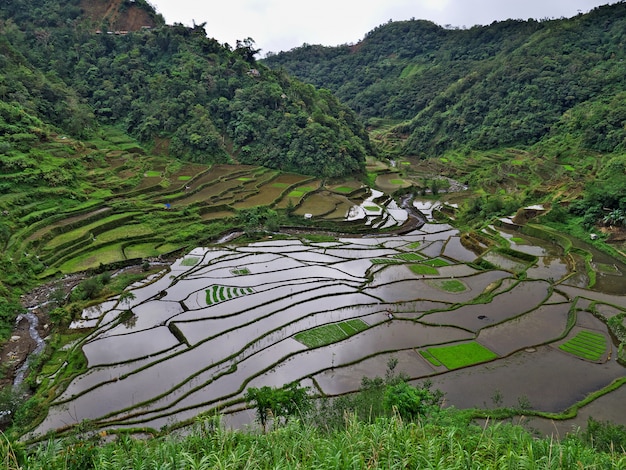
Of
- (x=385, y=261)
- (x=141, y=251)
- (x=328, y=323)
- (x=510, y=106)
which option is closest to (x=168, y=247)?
(x=141, y=251)

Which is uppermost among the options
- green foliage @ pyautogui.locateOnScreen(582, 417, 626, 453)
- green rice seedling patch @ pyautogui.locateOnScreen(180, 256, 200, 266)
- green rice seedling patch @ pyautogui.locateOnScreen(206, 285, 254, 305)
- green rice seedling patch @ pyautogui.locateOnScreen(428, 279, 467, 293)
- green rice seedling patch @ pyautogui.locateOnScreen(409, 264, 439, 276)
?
green rice seedling patch @ pyautogui.locateOnScreen(180, 256, 200, 266)

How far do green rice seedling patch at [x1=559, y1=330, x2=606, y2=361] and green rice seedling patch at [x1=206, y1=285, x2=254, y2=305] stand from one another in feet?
49.8

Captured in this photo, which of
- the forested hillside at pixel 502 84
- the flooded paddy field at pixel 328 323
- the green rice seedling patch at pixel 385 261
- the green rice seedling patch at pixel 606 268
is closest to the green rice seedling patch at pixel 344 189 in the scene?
the flooded paddy field at pixel 328 323

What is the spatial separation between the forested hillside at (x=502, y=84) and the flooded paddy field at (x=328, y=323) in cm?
2495

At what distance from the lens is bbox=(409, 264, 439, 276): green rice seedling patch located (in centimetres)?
2416

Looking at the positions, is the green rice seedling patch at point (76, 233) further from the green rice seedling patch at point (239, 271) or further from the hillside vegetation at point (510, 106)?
the hillside vegetation at point (510, 106)

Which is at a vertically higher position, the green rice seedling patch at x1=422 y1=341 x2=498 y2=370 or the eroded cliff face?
the eroded cliff face

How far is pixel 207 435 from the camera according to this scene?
7.27 meters

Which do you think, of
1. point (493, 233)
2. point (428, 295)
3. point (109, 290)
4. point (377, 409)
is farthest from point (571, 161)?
point (109, 290)

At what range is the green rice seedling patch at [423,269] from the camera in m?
24.2

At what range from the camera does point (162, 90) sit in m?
48.1

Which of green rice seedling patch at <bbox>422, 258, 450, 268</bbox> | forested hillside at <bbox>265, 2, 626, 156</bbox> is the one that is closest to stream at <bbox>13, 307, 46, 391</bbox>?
green rice seedling patch at <bbox>422, 258, 450, 268</bbox>

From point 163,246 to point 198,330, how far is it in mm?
11013

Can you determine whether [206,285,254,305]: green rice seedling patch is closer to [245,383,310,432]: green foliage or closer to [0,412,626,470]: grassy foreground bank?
[245,383,310,432]: green foliage
